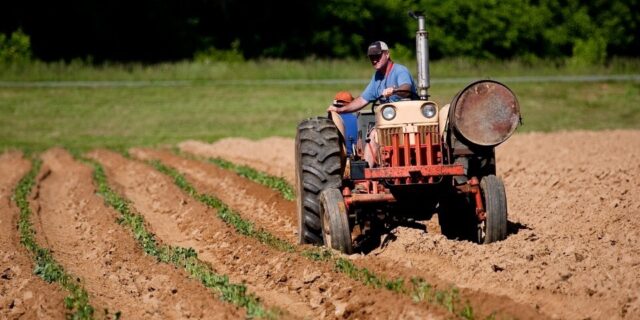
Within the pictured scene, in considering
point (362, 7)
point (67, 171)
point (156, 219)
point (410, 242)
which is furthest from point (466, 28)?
point (410, 242)

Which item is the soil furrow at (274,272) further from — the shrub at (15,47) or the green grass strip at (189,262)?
the shrub at (15,47)

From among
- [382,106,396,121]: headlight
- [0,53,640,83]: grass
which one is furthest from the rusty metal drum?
[0,53,640,83]: grass

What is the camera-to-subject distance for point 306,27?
47469 mm

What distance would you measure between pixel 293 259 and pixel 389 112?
1.62 m

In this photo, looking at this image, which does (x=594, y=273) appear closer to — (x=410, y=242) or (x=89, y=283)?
(x=410, y=242)

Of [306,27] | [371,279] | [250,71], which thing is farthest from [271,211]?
[306,27]

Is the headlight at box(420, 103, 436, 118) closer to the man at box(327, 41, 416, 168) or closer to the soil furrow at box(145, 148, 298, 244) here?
the man at box(327, 41, 416, 168)

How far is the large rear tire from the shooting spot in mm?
10000

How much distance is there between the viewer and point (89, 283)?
9391 mm

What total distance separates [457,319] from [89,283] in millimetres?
3708

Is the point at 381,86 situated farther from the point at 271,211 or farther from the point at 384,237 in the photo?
the point at 271,211

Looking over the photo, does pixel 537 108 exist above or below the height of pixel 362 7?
below

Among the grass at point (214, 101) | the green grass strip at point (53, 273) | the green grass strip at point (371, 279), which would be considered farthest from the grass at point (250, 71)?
the green grass strip at point (371, 279)

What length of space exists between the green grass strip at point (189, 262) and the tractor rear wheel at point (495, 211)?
2317mm
